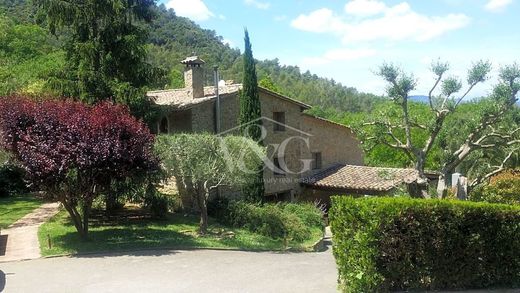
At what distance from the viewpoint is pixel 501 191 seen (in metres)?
21.5

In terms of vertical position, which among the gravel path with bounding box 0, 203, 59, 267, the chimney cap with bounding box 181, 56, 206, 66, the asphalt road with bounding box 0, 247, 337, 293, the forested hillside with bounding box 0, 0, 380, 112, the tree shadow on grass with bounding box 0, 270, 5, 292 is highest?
the forested hillside with bounding box 0, 0, 380, 112

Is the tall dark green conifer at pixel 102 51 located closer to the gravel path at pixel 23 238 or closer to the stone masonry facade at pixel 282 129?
the stone masonry facade at pixel 282 129

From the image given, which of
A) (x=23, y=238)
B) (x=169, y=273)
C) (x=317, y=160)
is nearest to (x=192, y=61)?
(x=23, y=238)

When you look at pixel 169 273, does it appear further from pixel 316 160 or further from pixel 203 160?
pixel 316 160

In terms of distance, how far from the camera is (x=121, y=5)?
19.0 meters

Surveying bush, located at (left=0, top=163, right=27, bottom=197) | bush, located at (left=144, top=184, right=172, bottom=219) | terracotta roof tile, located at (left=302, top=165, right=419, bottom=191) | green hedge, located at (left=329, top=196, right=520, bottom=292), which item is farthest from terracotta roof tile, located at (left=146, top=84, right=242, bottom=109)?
green hedge, located at (left=329, top=196, right=520, bottom=292)

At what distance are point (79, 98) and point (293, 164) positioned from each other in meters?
14.7

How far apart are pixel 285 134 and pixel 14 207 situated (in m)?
14.7

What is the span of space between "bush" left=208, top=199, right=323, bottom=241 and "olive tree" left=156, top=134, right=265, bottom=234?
222 centimetres

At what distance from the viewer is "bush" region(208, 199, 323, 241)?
19703mm

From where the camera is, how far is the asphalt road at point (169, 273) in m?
10.7

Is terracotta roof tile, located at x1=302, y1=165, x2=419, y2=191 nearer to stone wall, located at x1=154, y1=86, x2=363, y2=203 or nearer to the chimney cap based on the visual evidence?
stone wall, located at x1=154, y1=86, x2=363, y2=203

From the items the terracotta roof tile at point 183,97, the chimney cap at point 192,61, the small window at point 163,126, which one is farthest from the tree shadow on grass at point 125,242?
the chimney cap at point 192,61

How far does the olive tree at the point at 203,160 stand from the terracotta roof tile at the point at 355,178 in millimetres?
11614
